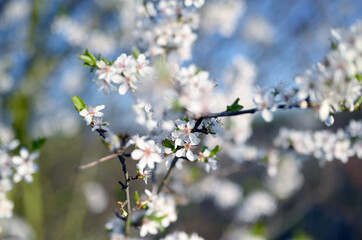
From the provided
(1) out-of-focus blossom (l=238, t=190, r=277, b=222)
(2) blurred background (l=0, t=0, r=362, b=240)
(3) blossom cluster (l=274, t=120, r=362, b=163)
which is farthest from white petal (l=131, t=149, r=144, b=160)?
(1) out-of-focus blossom (l=238, t=190, r=277, b=222)

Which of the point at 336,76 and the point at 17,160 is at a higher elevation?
the point at 17,160

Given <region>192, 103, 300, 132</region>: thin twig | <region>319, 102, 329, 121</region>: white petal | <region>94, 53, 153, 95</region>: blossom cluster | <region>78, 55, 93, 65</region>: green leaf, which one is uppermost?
<region>78, 55, 93, 65</region>: green leaf

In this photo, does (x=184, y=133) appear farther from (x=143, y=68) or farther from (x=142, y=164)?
(x=143, y=68)

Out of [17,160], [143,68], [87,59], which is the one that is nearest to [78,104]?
[87,59]

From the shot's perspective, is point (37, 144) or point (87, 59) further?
point (37, 144)

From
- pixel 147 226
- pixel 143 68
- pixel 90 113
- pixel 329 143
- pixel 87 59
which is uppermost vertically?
pixel 329 143

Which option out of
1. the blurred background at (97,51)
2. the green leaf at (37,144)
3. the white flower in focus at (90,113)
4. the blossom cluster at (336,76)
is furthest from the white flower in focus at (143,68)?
the blurred background at (97,51)

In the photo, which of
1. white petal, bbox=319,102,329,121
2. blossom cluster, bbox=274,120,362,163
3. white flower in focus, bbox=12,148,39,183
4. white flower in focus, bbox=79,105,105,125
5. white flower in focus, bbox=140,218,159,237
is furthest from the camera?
blossom cluster, bbox=274,120,362,163

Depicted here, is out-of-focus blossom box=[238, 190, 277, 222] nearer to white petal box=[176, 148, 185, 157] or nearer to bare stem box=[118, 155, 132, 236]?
bare stem box=[118, 155, 132, 236]
